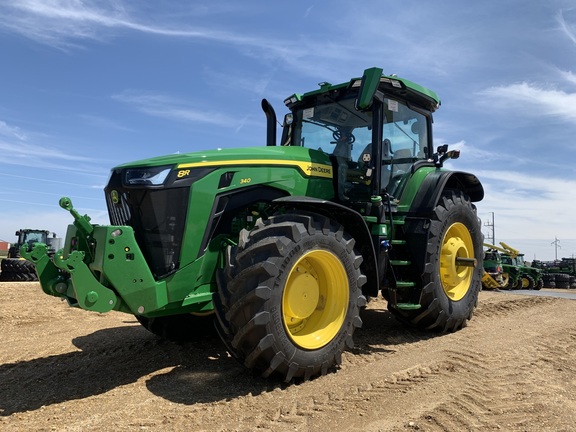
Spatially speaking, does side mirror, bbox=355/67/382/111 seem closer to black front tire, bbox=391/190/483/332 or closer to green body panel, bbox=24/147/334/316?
green body panel, bbox=24/147/334/316

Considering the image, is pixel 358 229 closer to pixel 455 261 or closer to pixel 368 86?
pixel 368 86

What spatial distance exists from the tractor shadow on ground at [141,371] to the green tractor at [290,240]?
0.90 ft

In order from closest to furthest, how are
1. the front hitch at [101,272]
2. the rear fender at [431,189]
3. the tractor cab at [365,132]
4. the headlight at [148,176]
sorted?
1. the front hitch at [101,272]
2. the headlight at [148,176]
3. the tractor cab at [365,132]
4. the rear fender at [431,189]

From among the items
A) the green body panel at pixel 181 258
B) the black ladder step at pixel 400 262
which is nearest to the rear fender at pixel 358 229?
the green body panel at pixel 181 258

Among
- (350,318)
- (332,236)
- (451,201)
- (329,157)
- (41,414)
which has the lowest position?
(41,414)

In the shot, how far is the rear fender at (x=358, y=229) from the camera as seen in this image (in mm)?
4488

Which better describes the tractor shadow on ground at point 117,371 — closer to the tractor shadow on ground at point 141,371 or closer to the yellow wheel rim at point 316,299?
the tractor shadow on ground at point 141,371

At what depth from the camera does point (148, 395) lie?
3.71m

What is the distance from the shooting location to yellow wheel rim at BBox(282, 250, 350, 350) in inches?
161

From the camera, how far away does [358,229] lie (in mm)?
4824

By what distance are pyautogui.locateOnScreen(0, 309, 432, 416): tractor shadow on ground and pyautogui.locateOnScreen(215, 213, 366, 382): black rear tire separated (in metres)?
0.32

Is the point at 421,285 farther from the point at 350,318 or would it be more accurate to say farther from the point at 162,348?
the point at 162,348

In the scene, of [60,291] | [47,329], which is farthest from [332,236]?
[47,329]

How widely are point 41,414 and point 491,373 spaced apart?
366cm
